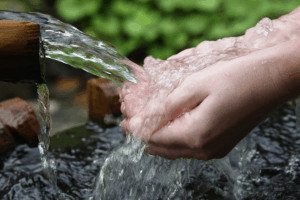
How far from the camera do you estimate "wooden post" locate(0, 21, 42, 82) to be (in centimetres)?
115

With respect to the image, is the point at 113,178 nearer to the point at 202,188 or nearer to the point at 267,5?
the point at 202,188

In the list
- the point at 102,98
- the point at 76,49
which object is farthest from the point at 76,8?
the point at 76,49

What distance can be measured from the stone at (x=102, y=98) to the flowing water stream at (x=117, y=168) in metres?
0.23

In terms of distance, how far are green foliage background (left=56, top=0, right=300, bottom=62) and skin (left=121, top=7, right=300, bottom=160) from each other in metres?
2.86

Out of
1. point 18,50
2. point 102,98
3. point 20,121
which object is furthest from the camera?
point 102,98

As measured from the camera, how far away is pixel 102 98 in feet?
7.42

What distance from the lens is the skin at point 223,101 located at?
4.11ft

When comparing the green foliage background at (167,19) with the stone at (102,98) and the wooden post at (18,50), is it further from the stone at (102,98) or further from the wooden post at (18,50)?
the wooden post at (18,50)

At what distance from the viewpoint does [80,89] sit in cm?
438

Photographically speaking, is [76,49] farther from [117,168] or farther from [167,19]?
[167,19]

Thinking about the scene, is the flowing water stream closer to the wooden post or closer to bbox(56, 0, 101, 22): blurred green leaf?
the wooden post

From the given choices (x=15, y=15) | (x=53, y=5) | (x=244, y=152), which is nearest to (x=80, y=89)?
(x=53, y=5)

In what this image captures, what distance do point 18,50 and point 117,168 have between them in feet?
2.57

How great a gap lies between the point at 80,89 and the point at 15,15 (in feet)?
10.1
